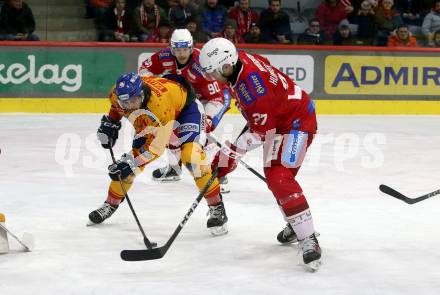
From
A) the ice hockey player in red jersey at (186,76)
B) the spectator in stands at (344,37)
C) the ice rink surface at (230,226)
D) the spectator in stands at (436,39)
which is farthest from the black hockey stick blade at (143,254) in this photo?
the spectator in stands at (436,39)

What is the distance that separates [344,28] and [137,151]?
6.59 metres

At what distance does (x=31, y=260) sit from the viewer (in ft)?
15.0

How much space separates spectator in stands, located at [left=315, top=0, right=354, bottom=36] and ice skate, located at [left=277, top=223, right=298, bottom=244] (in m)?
7.26

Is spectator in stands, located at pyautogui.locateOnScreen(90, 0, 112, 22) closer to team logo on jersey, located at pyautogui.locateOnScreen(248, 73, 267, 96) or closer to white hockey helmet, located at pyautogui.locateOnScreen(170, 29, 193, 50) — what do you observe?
white hockey helmet, located at pyautogui.locateOnScreen(170, 29, 193, 50)

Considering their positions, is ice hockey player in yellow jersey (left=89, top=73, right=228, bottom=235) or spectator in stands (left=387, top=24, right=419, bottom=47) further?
spectator in stands (left=387, top=24, right=419, bottom=47)

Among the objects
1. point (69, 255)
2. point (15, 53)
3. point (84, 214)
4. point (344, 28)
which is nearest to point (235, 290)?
point (69, 255)

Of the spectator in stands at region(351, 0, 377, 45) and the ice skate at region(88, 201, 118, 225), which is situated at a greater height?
the spectator in stands at region(351, 0, 377, 45)

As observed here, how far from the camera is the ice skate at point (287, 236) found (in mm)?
5004

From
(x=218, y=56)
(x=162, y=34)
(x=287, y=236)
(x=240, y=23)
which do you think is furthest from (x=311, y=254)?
(x=240, y=23)

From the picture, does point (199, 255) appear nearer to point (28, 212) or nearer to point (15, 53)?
point (28, 212)

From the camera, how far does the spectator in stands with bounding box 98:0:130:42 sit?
10977mm

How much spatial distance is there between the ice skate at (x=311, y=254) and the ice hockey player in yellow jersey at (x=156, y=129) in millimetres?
832

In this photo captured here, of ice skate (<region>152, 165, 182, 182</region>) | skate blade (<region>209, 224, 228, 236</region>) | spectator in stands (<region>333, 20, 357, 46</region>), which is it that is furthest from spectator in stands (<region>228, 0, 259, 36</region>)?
skate blade (<region>209, 224, 228, 236</region>)

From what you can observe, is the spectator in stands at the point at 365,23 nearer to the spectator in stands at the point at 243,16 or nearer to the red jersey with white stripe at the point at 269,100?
the spectator in stands at the point at 243,16
